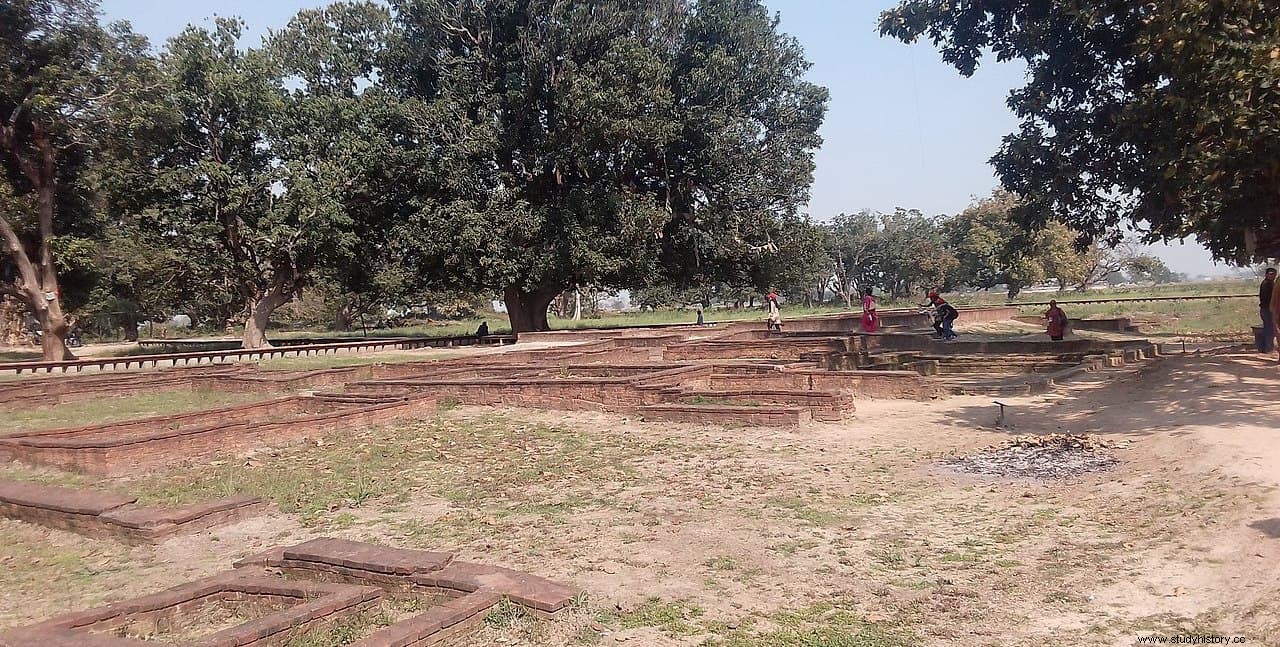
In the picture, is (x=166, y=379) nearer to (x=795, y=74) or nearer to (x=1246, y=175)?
(x=1246, y=175)

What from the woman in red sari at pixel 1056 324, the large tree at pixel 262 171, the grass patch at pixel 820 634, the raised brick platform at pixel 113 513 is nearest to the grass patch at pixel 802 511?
A: the grass patch at pixel 820 634

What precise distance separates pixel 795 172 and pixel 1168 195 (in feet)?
52.8

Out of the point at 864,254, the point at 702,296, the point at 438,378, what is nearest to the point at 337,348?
the point at 438,378

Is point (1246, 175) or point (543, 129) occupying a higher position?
point (543, 129)

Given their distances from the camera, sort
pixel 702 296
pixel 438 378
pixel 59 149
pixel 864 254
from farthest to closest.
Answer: pixel 864 254 → pixel 702 296 → pixel 59 149 → pixel 438 378

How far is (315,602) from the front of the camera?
3744 millimetres

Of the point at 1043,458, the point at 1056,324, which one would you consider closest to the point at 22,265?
the point at 1043,458

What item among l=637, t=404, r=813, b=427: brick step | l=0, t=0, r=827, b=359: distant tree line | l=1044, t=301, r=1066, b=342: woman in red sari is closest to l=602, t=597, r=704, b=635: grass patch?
l=637, t=404, r=813, b=427: brick step

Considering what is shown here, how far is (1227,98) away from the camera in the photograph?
8.48m

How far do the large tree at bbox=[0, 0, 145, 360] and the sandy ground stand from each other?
18250 millimetres

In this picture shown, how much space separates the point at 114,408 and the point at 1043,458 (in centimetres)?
1197

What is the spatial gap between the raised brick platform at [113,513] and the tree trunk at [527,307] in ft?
71.8

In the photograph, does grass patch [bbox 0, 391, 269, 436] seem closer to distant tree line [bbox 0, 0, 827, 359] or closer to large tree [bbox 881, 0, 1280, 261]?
distant tree line [bbox 0, 0, 827, 359]

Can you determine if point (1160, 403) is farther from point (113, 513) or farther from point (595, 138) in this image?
point (595, 138)
